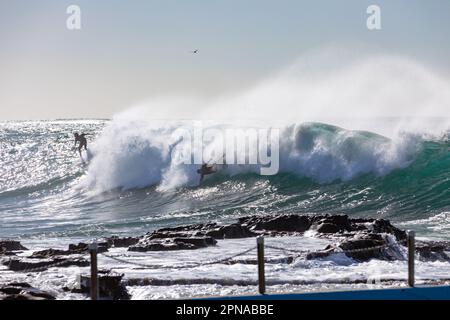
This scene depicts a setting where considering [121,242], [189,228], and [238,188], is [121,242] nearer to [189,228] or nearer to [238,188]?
[189,228]

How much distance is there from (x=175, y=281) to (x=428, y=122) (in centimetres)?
2130

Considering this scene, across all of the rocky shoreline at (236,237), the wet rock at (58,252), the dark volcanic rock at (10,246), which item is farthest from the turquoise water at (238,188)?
the wet rock at (58,252)

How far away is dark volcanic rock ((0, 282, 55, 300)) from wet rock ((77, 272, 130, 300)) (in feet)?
2.20

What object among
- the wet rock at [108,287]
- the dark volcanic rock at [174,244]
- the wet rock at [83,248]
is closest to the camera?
the wet rock at [108,287]

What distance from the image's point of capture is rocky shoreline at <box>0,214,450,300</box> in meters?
9.95

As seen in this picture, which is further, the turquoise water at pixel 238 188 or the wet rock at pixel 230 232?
the turquoise water at pixel 238 188

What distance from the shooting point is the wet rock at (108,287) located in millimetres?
9773

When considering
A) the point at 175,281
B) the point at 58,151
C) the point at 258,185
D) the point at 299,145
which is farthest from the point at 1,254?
the point at 58,151

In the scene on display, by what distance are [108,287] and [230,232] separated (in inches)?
236

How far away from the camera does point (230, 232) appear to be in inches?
615

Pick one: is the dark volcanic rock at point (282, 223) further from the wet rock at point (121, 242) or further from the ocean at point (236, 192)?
the wet rock at point (121, 242)
